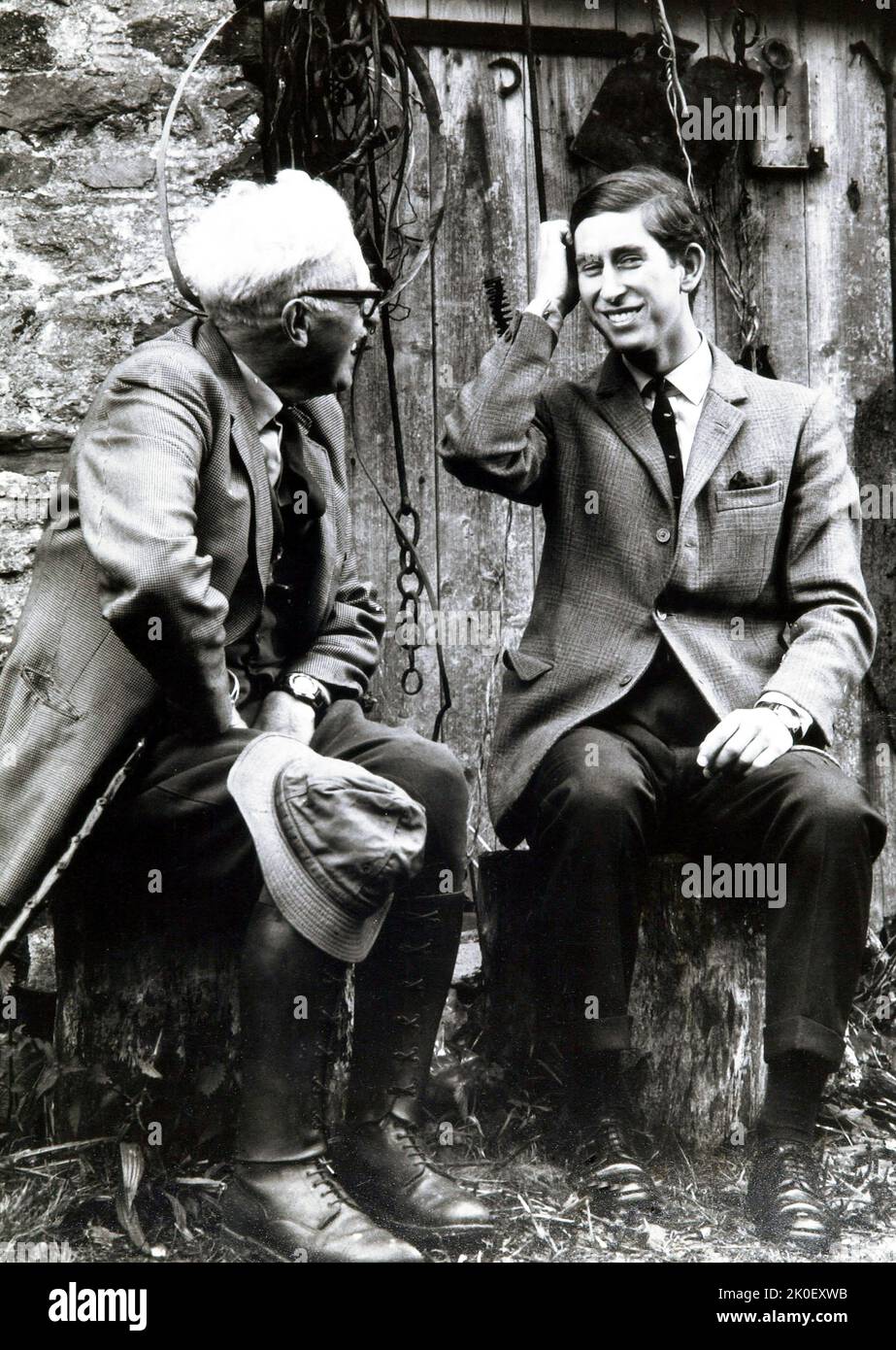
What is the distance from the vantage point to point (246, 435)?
2.97 metres

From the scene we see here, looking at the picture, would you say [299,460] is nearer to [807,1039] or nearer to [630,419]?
[630,419]

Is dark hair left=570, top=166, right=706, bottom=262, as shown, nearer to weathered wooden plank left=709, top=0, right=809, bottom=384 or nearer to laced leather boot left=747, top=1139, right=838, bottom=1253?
weathered wooden plank left=709, top=0, right=809, bottom=384

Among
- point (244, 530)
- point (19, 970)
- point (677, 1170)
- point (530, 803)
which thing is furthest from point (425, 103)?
point (677, 1170)

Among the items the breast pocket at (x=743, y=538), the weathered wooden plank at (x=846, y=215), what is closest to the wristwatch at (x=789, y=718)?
the breast pocket at (x=743, y=538)

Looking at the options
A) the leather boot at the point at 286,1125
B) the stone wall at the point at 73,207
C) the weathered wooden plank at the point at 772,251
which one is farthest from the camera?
the weathered wooden plank at the point at 772,251

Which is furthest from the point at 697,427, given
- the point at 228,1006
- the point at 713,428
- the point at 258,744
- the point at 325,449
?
the point at 228,1006

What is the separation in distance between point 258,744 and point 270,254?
91 centimetres

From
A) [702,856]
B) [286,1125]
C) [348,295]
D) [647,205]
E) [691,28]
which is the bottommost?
[286,1125]

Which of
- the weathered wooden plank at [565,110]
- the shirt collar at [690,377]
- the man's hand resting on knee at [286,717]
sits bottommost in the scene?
the man's hand resting on knee at [286,717]

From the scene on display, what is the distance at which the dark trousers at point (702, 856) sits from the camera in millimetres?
2875

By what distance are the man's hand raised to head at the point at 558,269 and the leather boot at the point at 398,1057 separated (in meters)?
1.23

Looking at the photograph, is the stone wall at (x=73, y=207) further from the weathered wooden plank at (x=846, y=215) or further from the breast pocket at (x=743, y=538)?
the weathered wooden plank at (x=846, y=215)

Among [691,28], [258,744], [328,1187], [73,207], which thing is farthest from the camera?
[691,28]
